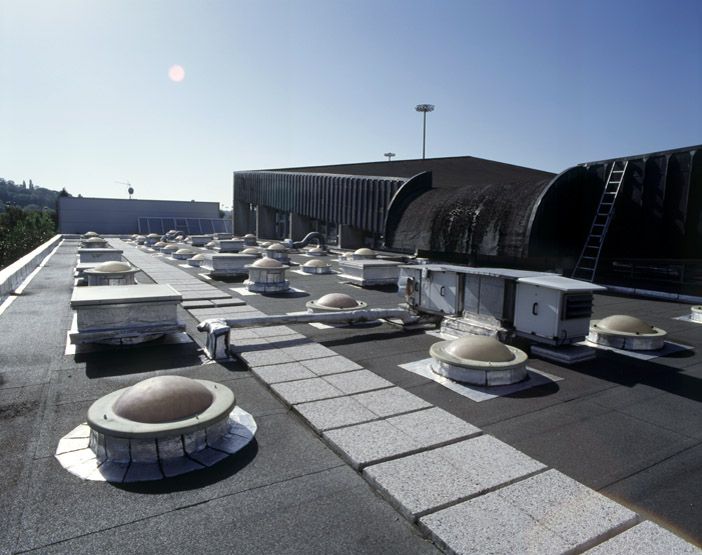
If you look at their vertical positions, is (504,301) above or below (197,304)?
above

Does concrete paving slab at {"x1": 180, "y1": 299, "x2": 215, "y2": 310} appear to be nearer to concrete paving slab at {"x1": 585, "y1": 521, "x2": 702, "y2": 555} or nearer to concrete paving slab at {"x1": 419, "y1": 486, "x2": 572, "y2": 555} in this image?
concrete paving slab at {"x1": 419, "y1": 486, "x2": 572, "y2": 555}

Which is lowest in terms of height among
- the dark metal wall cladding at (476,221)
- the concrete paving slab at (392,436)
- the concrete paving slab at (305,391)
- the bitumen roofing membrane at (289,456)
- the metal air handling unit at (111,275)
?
the bitumen roofing membrane at (289,456)

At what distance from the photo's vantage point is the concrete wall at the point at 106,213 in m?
76.4

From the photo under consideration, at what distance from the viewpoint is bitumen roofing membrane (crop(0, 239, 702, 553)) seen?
4.68m

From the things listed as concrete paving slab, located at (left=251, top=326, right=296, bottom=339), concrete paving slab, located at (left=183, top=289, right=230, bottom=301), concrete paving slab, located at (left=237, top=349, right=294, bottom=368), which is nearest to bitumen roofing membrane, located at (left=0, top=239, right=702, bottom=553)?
concrete paving slab, located at (left=237, top=349, right=294, bottom=368)

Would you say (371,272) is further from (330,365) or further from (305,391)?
(305,391)

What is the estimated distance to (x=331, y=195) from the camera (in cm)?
4491

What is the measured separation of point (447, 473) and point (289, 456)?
2060mm

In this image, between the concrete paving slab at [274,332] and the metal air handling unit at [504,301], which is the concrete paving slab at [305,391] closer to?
the concrete paving slab at [274,332]

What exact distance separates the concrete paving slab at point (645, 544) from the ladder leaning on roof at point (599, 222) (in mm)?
19852

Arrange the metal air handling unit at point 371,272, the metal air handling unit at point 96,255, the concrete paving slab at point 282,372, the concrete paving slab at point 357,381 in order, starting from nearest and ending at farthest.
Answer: the concrete paving slab at point 357,381 < the concrete paving slab at point 282,372 < the metal air handling unit at point 371,272 < the metal air handling unit at point 96,255

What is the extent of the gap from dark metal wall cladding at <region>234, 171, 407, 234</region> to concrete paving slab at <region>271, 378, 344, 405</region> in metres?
28.2

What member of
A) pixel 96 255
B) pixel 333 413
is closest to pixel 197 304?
pixel 333 413

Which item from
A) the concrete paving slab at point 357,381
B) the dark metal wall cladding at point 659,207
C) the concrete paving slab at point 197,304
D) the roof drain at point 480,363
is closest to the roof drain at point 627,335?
the roof drain at point 480,363
